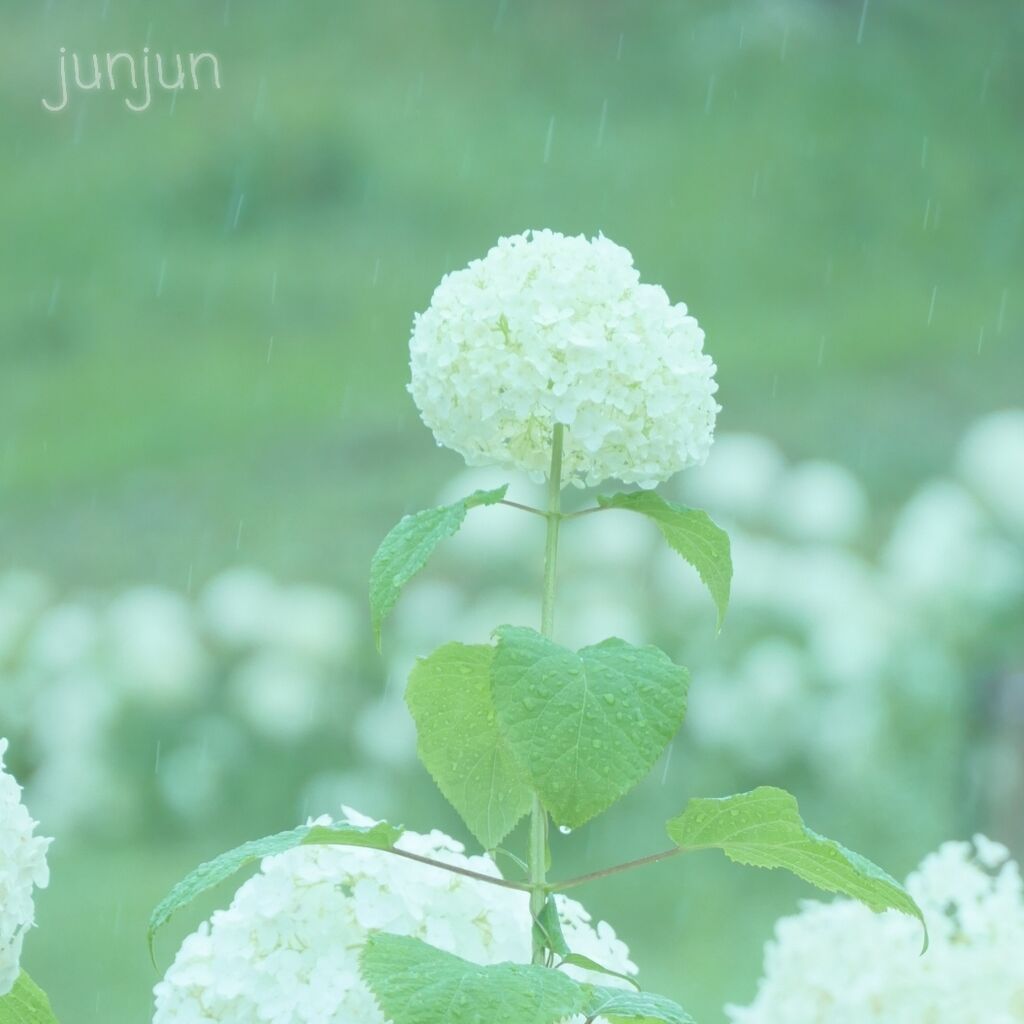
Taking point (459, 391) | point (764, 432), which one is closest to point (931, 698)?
point (764, 432)

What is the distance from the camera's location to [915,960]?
25.6 inches

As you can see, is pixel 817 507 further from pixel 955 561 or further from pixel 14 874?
pixel 14 874

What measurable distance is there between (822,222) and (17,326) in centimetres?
182

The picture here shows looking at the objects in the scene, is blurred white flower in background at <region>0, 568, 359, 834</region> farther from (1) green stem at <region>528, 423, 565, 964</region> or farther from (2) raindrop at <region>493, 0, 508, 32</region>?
(2) raindrop at <region>493, 0, 508, 32</region>

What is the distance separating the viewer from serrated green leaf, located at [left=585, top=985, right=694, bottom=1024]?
0.42 meters

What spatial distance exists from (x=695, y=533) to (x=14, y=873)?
228 millimetres

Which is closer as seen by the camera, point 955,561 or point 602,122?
point 955,561

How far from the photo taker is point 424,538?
0.48m

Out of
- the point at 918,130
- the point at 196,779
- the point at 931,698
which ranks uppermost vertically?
the point at 918,130

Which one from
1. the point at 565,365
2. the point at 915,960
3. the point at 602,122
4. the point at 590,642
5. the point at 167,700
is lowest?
the point at 167,700

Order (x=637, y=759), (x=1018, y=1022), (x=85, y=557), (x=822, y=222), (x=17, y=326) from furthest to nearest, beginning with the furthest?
1. (x=822, y=222)
2. (x=17, y=326)
3. (x=85, y=557)
4. (x=1018, y=1022)
5. (x=637, y=759)

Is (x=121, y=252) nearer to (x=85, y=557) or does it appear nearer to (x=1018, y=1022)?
(x=85, y=557)

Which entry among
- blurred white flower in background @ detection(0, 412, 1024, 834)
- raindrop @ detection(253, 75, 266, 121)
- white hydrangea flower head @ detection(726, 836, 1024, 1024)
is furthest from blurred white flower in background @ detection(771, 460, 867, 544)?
raindrop @ detection(253, 75, 266, 121)

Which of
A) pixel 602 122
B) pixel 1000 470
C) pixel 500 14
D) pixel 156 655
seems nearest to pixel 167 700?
pixel 156 655
